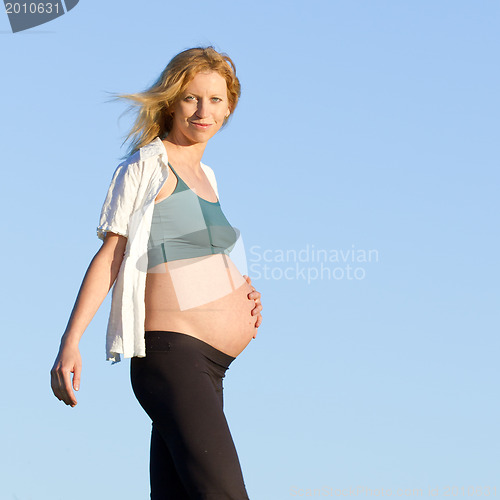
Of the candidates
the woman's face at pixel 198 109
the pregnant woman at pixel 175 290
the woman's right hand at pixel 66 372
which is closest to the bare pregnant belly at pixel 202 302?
the pregnant woman at pixel 175 290

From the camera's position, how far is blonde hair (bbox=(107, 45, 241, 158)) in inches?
133

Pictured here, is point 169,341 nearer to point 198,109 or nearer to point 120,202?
point 120,202

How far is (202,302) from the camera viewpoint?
315 cm

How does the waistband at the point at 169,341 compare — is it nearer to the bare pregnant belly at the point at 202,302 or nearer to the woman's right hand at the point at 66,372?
the bare pregnant belly at the point at 202,302

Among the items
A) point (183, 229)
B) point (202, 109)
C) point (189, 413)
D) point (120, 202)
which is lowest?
point (189, 413)

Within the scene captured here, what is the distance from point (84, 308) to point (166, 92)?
0.98 metres

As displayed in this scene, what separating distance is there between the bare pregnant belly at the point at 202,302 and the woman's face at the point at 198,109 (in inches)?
21.1

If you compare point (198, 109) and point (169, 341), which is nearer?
point (169, 341)

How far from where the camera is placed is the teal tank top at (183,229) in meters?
3.16

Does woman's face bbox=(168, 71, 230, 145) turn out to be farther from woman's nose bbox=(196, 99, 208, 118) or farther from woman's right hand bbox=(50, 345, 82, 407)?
woman's right hand bbox=(50, 345, 82, 407)

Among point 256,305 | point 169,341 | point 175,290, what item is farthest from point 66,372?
point 256,305

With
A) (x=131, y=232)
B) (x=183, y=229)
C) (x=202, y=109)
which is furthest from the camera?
(x=202, y=109)

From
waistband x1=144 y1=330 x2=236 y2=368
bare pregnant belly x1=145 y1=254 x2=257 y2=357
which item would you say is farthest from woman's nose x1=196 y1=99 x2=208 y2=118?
waistband x1=144 y1=330 x2=236 y2=368

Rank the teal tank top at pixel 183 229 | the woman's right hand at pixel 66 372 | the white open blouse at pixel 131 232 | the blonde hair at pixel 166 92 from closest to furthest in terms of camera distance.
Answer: the woman's right hand at pixel 66 372 < the white open blouse at pixel 131 232 < the teal tank top at pixel 183 229 < the blonde hair at pixel 166 92
